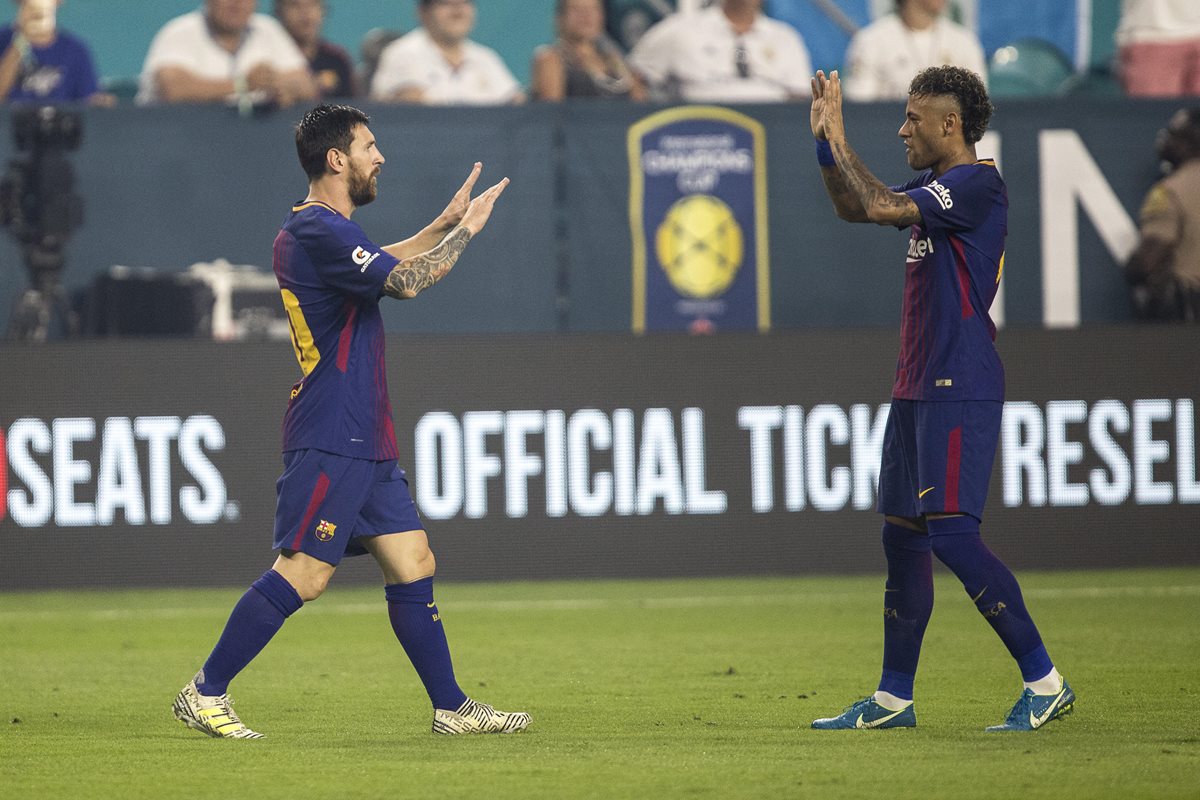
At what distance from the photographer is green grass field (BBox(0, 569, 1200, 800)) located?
4.92 metres

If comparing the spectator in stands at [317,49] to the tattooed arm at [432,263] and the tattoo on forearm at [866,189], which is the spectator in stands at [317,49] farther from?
the tattoo on forearm at [866,189]

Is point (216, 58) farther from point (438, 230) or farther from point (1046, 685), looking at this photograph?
point (1046, 685)

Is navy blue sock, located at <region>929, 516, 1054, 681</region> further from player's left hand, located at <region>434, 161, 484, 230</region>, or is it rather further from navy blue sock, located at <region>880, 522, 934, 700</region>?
player's left hand, located at <region>434, 161, 484, 230</region>

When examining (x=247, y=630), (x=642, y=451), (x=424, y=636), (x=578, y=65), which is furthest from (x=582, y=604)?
(x=247, y=630)

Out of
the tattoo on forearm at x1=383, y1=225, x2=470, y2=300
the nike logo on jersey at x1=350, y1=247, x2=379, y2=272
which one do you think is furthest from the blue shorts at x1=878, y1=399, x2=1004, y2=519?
the nike logo on jersey at x1=350, y1=247, x2=379, y2=272

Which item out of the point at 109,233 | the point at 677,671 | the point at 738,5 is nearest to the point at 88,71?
the point at 109,233

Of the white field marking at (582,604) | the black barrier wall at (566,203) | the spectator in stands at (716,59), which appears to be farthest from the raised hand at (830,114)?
the spectator in stands at (716,59)

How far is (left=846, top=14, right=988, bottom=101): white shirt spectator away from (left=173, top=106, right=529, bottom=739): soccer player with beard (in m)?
7.13

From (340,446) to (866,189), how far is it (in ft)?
6.11

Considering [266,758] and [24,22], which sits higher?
[24,22]

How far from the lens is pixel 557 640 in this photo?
28.2 feet

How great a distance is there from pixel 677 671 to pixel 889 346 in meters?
4.11

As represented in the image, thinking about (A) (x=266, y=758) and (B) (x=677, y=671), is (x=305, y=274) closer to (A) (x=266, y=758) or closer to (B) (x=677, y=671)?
(A) (x=266, y=758)

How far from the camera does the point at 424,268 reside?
18.6 feet
